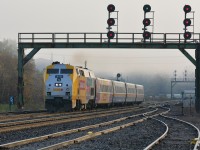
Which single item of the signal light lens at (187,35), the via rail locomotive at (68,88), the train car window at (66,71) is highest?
the signal light lens at (187,35)

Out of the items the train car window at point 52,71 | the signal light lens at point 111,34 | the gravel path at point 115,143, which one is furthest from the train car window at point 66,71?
the gravel path at point 115,143

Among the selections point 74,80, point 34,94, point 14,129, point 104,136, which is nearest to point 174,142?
point 104,136

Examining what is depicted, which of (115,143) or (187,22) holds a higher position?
(187,22)

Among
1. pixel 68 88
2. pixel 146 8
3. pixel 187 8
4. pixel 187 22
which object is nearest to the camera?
pixel 187 22

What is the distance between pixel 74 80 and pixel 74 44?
17.7 feet

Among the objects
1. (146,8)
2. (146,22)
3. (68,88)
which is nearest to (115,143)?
(68,88)

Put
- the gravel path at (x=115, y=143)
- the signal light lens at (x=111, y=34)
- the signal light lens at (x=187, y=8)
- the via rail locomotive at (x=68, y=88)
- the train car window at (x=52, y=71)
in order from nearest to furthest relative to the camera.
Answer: the gravel path at (x=115, y=143)
the via rail locomotive at (x=68, y=88)
the signal light lens at (x=187, y=8)
the train car window at (x=52, y=71)
the signal light lens at (x=111, y=34)

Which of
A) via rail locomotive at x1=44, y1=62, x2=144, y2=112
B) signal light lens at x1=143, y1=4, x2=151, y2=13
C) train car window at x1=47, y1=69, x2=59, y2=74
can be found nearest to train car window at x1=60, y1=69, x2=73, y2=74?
via rail locomotive at x1=44, y1=62, x2=144, y2=112

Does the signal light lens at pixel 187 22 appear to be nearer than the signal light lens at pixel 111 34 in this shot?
Yes

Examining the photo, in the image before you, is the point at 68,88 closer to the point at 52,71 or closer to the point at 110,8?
the point at 52,71

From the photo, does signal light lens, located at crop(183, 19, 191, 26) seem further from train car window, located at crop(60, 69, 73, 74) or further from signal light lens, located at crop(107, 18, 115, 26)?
train car window, located at crop(60, 69, 73, 74)

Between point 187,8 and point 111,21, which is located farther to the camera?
point 187,8

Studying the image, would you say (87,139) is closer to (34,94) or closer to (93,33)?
(93,33)

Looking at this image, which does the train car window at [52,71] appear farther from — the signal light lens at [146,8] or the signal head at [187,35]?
the signal head at [187,35]
